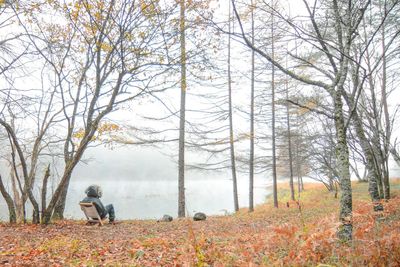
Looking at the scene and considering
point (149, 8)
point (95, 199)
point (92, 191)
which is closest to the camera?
point (149, 8)

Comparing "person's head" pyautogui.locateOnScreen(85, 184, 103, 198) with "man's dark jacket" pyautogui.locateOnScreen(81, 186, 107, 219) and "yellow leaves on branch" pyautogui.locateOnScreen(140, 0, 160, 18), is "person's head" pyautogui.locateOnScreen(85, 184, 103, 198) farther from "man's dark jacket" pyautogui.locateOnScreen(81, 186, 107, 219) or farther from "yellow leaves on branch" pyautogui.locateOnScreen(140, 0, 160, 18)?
"yellow leaves on branch" pyautogui.locateOnScreen(140, 0, 160, 18)

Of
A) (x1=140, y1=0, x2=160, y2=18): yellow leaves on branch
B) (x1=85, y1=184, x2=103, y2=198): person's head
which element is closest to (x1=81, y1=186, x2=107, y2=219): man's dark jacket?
(x1=85, y1=184, x2=103, y2=198): person's head

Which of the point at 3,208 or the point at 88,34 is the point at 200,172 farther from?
the point at 3,208

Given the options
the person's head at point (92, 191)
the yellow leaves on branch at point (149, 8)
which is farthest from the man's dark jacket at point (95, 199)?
the yellow leaves on branch at point (149, 8)

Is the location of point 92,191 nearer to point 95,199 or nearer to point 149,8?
point 95,199

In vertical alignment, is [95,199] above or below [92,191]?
below

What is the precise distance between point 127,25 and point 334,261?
7418 mm

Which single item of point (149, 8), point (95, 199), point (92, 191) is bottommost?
point (95, 199)

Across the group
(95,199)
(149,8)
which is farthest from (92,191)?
(149,8)

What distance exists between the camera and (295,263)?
3.46 metres

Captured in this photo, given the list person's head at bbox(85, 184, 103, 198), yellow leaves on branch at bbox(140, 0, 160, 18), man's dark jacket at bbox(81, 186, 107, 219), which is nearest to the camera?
yellow leaves on branch at bbox(140, 0, 160, 18)

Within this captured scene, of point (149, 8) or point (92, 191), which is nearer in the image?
point (149, 8)

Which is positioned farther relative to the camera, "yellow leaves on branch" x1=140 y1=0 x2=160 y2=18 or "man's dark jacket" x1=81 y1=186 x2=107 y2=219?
A: "man's dark jacket" x1=81 y1=186 x2=107 y2=219

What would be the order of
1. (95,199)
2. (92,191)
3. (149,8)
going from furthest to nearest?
(92,191) < (95,199) < (149,8)
